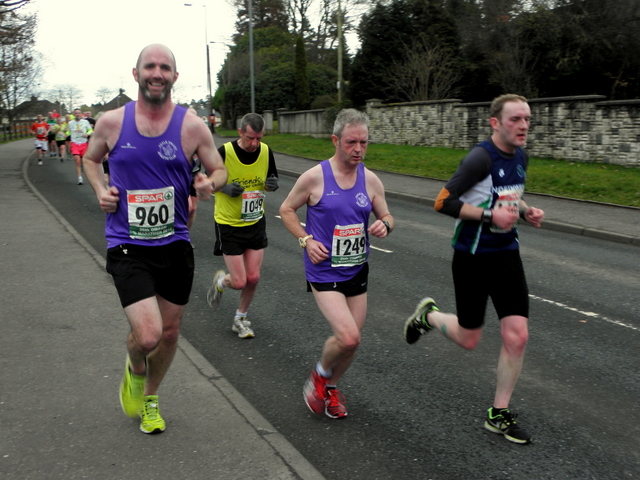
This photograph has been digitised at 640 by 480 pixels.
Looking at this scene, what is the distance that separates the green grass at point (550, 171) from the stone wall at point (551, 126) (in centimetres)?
41

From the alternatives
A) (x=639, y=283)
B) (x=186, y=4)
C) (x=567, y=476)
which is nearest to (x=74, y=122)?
(x=639, y=283)

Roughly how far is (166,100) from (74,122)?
17.6 m

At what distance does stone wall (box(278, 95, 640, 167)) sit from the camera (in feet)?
62.1

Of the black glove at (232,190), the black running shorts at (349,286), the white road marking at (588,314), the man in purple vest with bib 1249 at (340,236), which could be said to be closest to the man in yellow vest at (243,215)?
the black glove at (232,190)

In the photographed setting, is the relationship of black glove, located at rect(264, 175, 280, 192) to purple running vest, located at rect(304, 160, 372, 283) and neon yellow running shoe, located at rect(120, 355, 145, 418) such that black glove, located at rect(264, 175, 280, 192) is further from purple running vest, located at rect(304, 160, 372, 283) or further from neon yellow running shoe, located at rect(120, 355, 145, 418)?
neon yellow running shoe, located at rect(120, 355, 145, 418)

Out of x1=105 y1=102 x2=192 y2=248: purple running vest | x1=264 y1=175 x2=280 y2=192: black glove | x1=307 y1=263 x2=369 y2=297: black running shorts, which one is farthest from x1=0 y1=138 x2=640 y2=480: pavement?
A: x1=264 y1=175 x2=280 y2=192: black glove

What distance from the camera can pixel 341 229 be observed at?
4273 mm

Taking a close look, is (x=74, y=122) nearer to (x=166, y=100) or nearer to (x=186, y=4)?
(x=166, y=100)

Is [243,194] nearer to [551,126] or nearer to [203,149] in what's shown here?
[203,149]

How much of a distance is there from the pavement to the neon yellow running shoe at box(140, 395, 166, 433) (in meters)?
0.05

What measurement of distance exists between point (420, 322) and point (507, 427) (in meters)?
1.13

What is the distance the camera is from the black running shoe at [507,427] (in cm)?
405

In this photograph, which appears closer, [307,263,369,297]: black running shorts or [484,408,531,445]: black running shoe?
[484,408,531,445]: black running shoe

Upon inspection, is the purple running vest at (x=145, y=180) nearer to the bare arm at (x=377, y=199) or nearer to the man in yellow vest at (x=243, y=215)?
the bare arm at (x=377, y=199)
